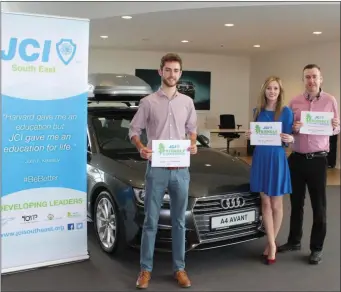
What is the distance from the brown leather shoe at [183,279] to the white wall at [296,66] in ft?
13.3

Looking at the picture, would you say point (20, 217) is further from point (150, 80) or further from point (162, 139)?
point (150, 80)

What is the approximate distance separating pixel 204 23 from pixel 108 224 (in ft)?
15.6

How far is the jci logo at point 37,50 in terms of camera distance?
2540 mm

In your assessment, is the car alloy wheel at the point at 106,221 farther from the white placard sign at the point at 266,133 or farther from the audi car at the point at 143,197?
the white placard sign at the point at 266,133

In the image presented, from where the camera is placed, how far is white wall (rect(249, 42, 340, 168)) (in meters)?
8.02

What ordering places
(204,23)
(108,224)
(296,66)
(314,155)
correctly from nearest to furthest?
1. (314,155)
2. (108,224)
3. (204,23)
4. (296,66)

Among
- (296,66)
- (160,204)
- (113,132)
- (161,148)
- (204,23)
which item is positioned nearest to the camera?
(161,148)

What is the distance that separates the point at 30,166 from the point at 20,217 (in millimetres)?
343

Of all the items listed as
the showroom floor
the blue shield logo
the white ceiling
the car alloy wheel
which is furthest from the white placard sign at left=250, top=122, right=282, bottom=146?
the white ceiling

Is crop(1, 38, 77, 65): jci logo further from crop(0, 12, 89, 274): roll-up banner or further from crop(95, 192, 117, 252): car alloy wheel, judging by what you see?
crop(95, 192, 117, 252): car alloy wheel

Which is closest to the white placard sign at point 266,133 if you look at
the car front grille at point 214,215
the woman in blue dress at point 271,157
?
the woman in blue dress at point 271,157

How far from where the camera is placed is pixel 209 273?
2.82 metres

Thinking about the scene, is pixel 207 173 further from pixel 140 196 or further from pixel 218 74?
pixel 218 74

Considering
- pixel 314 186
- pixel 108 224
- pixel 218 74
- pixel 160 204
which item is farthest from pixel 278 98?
pixel 218 74
